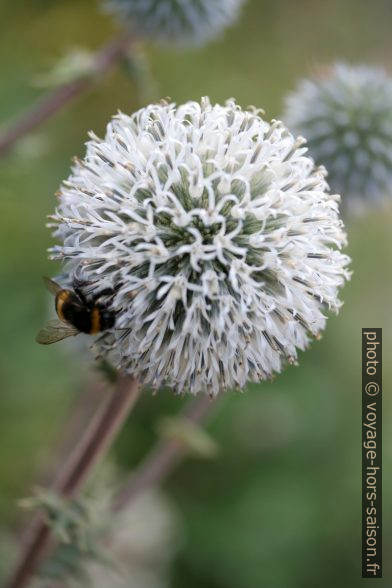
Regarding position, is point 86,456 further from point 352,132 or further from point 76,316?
point 352,132

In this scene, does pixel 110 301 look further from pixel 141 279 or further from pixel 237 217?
pixel 237 217

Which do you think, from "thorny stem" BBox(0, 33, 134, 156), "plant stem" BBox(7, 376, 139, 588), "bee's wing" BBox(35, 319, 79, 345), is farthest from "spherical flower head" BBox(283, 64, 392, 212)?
"bee's wing" BBox(35, 319, 79, 345)

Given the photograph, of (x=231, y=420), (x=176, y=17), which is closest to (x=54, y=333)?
(x=176, y=17)

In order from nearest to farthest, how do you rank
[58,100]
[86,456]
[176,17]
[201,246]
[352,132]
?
[201,246], [86,456], [352,132], [58,100], [176,17]

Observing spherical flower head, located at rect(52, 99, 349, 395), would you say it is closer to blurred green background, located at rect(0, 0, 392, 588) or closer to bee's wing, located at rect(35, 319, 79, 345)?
bee's wing, located at rect(35, 319, 79, 345)

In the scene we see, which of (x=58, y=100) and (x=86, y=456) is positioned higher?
(x=58, y=100)

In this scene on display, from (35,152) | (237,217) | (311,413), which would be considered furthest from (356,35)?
(237,217)

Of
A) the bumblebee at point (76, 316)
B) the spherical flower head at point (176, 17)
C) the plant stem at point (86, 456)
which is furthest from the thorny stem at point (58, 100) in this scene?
the plant stem at point (86, 456)
